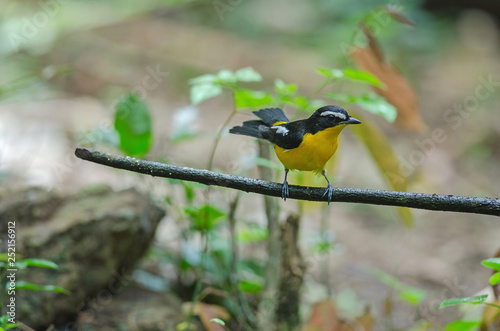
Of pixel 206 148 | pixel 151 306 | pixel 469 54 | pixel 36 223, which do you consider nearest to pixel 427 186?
pixel 206 148

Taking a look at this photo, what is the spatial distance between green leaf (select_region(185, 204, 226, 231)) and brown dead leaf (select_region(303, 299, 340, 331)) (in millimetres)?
985

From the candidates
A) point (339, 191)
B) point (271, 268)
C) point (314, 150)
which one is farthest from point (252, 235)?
point (339, 191)

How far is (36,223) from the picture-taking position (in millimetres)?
3627

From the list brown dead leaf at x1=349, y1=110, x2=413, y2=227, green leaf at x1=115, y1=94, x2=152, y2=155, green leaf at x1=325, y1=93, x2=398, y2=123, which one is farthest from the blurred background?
green leaf at x1=325, y1=93, x2=398, y2=123

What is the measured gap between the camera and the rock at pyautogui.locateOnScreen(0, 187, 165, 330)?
3424mm

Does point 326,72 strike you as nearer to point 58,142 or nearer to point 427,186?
point 427,186

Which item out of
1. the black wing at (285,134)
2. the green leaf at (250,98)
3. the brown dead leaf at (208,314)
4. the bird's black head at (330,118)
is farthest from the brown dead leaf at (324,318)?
the green leaf at (250,98)

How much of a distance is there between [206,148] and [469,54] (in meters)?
6.84

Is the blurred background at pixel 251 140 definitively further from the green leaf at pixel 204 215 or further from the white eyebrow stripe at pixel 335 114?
the white eyebrow stripe at pixel 335 114

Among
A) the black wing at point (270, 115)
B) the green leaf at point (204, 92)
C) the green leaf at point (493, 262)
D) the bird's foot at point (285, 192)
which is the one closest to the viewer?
the green leaf at point (493, 262)

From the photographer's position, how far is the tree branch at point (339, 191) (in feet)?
7.72

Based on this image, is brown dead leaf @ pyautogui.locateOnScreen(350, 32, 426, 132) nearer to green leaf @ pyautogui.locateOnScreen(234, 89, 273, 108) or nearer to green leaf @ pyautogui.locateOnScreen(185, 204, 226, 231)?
green leaf @ pyautogui.locateOnScreen(234, 89, 273, 108)

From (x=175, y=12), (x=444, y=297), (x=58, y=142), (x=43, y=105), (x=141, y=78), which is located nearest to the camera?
(x=444, y=297)

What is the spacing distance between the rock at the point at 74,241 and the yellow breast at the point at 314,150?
Result: 1.36 meters
